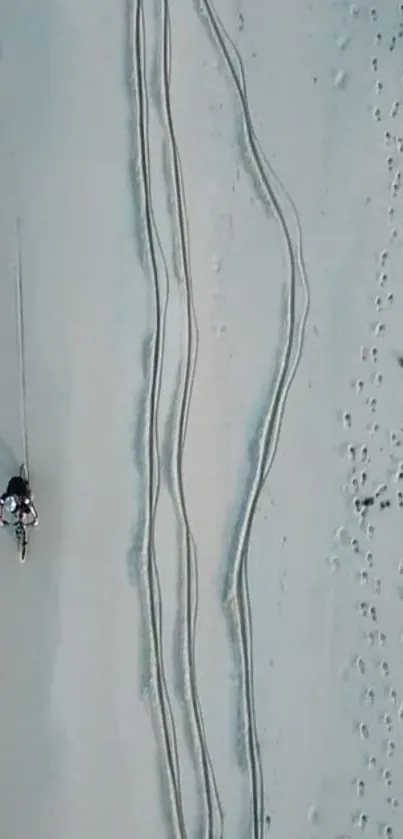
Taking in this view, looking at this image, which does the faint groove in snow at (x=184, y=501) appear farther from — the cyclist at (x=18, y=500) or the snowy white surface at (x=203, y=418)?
the cyclist at (x=18, y=500)

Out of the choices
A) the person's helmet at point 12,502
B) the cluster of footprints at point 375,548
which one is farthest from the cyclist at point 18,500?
the cluster of footprints at point 375,548

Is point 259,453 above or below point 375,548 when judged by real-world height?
above

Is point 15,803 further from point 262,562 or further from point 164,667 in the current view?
point 262,562

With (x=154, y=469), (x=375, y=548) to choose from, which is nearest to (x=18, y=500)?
(x=154, y=469)

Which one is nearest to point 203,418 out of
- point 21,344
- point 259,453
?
point 259,453

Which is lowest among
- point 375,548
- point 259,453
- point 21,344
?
point 375,548

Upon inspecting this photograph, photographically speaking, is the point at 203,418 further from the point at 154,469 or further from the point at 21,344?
the point at 21,344
